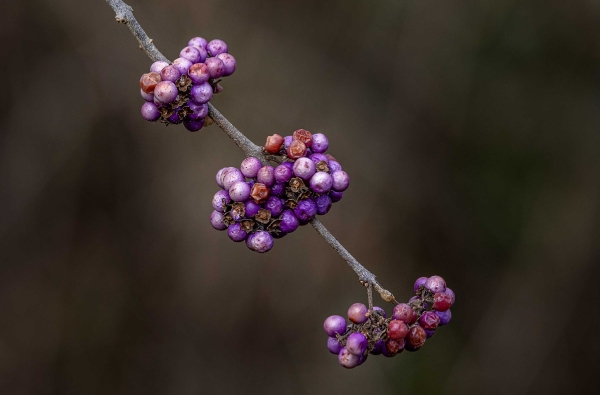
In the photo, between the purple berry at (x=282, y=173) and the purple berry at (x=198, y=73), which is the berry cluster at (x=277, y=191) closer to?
the purple berry at (x=282, y=173)

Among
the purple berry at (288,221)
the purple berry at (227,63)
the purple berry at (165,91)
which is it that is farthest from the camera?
the purple berry at (227,63)

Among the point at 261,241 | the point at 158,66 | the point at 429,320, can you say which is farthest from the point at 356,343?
the point at 158,66

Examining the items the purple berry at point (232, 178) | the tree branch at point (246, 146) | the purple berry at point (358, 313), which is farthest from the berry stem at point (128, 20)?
the purple berry at point (358, 313)

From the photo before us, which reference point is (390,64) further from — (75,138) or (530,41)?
(75,138)

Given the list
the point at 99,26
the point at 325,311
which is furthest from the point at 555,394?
the point at 99,26

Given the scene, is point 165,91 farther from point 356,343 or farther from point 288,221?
point 356,343
